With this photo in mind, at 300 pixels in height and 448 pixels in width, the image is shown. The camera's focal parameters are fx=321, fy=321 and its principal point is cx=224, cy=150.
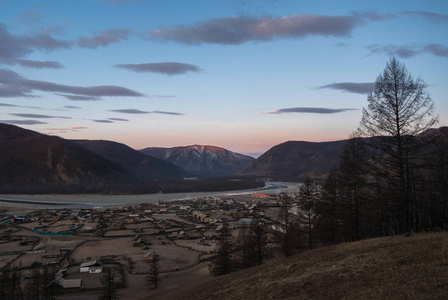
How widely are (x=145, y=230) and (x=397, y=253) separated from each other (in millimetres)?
54129

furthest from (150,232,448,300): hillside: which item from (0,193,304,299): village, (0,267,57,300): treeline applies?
(0,193,304,299): village

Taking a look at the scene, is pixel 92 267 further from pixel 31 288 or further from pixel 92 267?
pixel 31 288

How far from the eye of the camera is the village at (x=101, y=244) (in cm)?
3306

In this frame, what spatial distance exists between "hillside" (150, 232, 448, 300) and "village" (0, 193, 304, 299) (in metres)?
21.3

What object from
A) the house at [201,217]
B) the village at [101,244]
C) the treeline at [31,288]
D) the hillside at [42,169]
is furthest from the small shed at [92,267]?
the hillside at [42,169]

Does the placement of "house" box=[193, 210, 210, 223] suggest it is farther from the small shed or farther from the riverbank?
the riverbank

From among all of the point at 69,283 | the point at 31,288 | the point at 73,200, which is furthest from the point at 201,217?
the point at 73,200

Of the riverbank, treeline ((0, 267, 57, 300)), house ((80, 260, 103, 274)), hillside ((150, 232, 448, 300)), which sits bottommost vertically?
the riverbank

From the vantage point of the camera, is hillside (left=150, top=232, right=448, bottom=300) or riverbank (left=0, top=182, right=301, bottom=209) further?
riverbank (left=0, top=182, right=301, bottom=209)

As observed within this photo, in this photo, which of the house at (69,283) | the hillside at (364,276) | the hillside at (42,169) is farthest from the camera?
the hillside at (42,169)

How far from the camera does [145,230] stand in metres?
59.6

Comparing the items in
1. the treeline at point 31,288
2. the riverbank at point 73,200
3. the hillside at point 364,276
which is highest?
the hillside at point 364,276

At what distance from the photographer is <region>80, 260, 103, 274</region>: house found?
33.1m

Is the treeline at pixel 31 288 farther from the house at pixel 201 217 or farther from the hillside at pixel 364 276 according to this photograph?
the house at pixel 201 217
